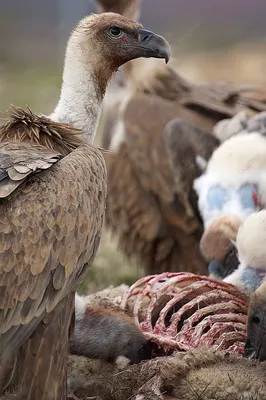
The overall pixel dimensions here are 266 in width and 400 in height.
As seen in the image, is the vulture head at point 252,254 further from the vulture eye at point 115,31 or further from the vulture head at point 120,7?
the vulture head at point 120,7

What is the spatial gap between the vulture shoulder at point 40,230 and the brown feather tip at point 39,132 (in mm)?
187

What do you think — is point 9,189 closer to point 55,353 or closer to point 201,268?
point 55,353

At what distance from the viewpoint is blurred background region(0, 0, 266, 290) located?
11898 mm

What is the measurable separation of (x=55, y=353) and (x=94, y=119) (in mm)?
1123

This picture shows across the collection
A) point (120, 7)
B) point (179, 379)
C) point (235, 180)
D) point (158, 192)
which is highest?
point (120, 7)

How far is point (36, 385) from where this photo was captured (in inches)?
137

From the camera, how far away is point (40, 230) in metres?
3.43

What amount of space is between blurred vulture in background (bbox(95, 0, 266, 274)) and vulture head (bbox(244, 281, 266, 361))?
8.59ft

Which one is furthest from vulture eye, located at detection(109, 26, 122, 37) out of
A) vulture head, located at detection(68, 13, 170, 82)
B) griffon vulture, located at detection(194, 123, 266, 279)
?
griffon vulture, located at detection(194, 123, 266, 279)

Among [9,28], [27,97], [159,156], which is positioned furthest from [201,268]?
[9,28]

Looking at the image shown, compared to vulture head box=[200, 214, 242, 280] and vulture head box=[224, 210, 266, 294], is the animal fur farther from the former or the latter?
vulture head box=[200, 214, 242, 280]

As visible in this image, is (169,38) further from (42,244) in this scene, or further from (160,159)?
(42,244)

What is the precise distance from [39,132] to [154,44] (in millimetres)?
733

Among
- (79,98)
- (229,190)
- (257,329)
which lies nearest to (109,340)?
(257,329)
